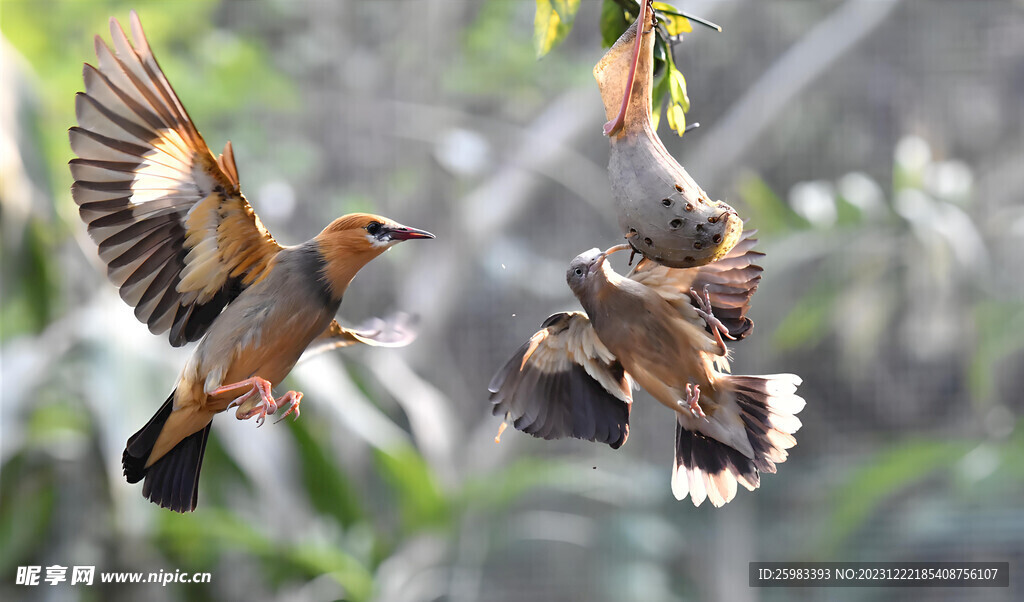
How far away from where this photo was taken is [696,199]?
49 centimetres

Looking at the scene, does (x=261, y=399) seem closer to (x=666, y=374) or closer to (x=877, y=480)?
(x=666, y=374)

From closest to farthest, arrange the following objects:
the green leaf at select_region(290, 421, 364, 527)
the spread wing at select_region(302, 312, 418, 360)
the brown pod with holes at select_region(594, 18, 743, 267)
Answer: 1. the brown pod with holes at select_region(594, 18, 743, 267)
2. the spread wing at select_region(302, 312, 418, 360)
3. the green leaf at select_region(290, 421, 364, 527)

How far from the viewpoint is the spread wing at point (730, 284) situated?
561 mm

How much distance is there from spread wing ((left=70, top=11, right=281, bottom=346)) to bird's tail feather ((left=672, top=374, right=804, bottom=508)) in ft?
1.07

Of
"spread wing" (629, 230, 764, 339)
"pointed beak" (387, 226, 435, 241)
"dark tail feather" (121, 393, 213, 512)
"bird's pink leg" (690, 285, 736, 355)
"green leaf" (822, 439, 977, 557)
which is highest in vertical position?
"green leaf" (822, 439, 977, 557)

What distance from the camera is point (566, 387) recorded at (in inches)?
24.6

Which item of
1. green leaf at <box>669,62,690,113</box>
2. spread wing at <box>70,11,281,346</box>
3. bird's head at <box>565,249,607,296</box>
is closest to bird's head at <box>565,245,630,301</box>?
bird's head at <box>565,249,607,296</box>

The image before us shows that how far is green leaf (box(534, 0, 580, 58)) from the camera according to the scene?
2.14 ft

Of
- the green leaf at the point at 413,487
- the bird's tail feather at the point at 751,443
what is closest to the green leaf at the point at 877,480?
the green leaf at the point at 413,487

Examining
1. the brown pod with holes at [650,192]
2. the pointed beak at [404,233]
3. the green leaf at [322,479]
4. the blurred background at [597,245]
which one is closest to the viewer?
the brown pod with holes at [650,192]

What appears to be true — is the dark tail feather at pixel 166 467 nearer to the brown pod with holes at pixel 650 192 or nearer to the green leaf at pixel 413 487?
the brown pod with holes at pixel 650 192

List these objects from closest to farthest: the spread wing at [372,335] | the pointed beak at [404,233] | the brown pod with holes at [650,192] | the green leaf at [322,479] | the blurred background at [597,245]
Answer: the brown pod with holes at [650,192] < the pointed beak at [404,233] < the spread wing at [372,335] < the green leaf at [322,479] < the blurred background at [597,245]

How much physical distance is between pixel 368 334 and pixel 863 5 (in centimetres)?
206

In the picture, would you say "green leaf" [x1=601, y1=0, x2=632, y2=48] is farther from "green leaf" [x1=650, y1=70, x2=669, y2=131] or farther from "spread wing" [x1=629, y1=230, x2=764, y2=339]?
"spread wing" [x1=629, y1=230, x2=764, y2=339]
